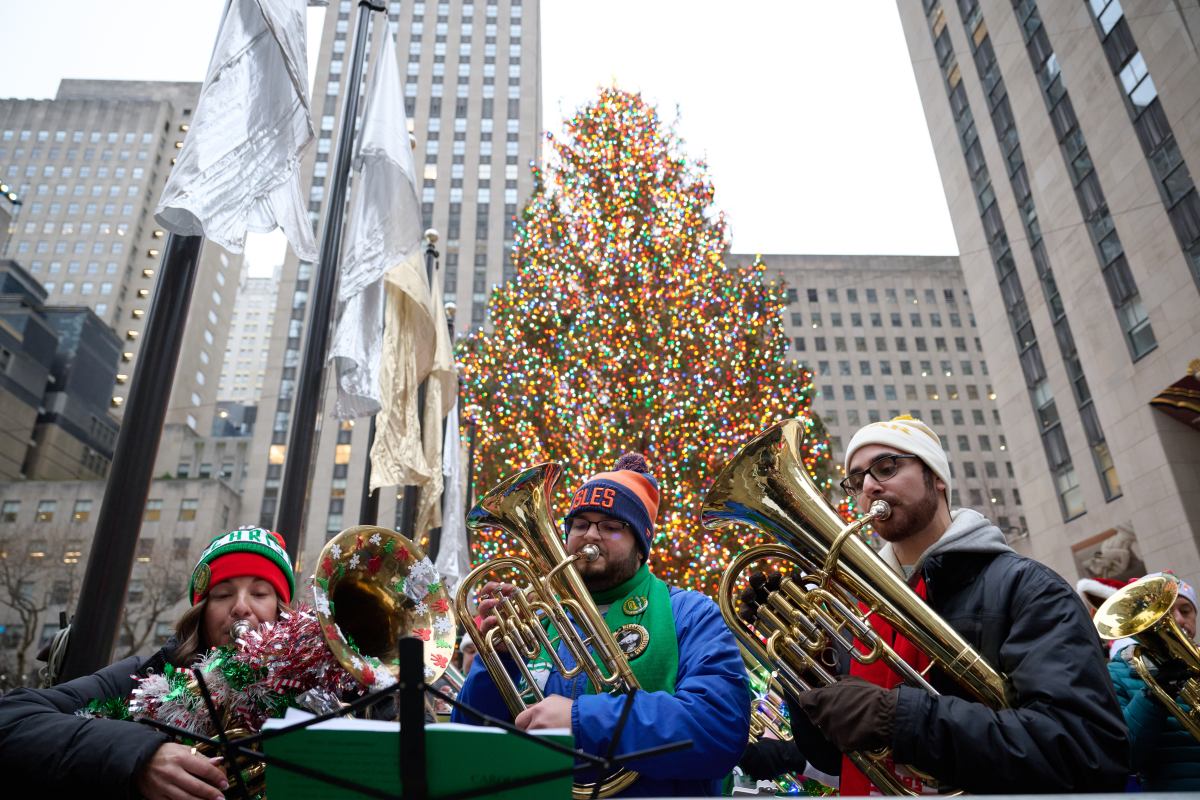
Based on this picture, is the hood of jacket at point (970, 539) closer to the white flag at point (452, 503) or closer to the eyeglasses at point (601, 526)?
the eyeglasses at point (601, 526)

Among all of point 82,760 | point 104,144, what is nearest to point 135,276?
point 104,144

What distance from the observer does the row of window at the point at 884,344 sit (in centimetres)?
7025

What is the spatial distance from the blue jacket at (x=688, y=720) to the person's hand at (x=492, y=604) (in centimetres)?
38

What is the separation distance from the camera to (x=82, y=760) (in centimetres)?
205

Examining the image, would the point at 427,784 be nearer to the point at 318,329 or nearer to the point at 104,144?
the point at 318,329

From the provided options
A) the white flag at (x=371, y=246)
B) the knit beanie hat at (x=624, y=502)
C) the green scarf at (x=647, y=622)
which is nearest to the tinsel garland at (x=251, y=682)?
the green scarf at (x=647, y=622)

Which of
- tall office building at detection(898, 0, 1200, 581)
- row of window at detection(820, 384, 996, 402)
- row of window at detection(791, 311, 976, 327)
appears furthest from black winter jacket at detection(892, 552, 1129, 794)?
row of window at detection(791, 311, 976, 327)

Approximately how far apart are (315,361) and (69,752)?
14.6ft

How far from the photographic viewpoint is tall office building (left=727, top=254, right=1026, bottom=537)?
223ft

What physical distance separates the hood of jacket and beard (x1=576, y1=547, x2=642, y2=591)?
118cm

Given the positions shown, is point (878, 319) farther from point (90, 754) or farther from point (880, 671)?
point (90, 754)

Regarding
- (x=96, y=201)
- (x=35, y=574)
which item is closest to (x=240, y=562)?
(x=35, y=574)

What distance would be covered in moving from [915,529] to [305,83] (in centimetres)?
515

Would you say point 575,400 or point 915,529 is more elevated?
point 575,400
